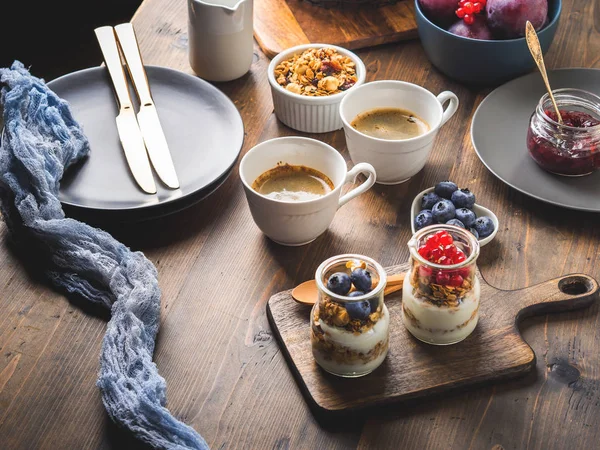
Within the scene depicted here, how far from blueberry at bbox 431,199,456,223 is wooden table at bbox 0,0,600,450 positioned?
0.23 ft

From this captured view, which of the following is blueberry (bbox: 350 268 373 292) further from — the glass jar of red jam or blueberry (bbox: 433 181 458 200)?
the glass jar of red jam

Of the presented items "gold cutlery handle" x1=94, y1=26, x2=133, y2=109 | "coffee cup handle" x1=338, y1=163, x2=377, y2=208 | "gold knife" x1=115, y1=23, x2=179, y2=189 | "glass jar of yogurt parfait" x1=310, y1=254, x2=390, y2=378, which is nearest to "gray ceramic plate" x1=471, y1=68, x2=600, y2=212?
"coffee cup handle" x1=338, y1=163, x2=377, y2=208

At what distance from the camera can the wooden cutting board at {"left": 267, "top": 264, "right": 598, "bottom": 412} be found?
0.97 m

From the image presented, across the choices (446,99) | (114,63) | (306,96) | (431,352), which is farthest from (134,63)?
(431,352)

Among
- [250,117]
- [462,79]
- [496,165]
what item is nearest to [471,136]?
[496,165]

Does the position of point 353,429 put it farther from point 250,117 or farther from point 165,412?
point 250,117

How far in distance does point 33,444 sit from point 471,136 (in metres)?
0.91

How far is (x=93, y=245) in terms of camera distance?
1.12 meters

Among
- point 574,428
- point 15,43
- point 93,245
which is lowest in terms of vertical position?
point 15,43

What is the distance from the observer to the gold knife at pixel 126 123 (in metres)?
1.25

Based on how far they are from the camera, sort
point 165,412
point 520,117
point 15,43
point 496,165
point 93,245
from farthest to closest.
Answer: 1. point 15,43
2. point 520,117
3. point 496,165
4. point 93,245
5. point 165,412

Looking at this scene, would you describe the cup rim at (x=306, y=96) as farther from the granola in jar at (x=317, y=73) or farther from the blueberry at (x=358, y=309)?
the blueberry at (x=358, y=309)

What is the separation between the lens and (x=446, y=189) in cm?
121

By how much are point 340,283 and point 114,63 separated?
77cm
